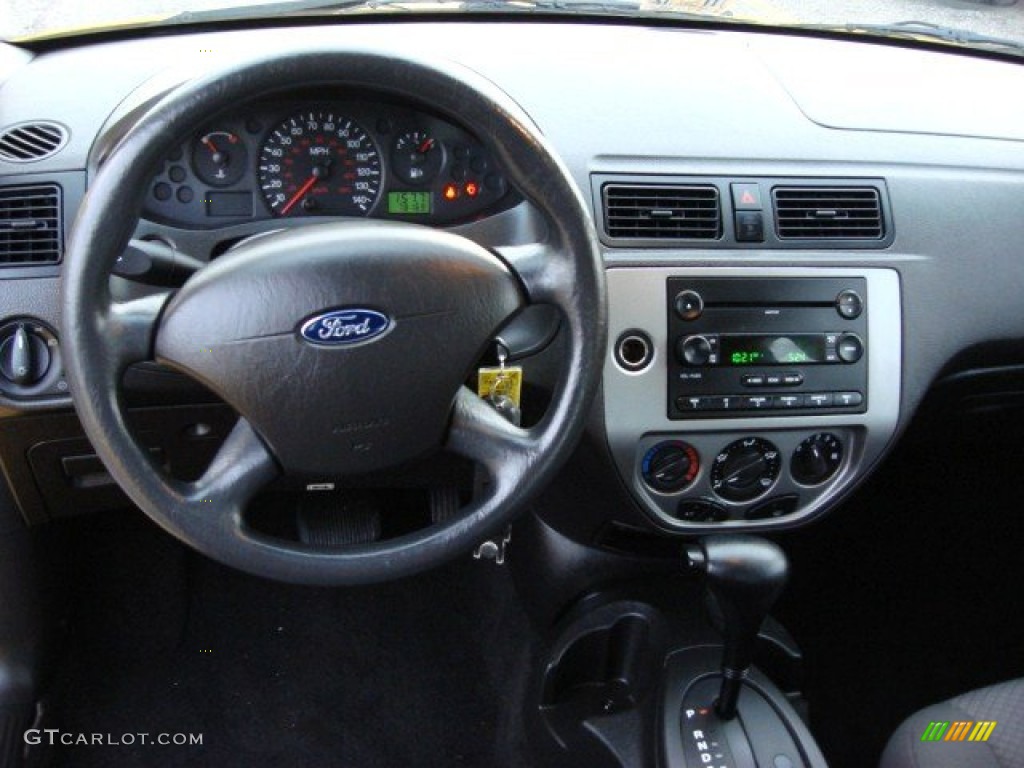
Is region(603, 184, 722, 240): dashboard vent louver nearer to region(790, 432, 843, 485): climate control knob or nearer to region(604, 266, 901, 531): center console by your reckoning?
region(604, 266, 901, 531): center console

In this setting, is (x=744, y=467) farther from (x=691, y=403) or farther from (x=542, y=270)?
(x=542, y=270)

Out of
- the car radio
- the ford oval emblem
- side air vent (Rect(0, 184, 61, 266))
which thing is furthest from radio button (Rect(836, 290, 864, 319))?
side air vent (Rect(0, 184, 61, 266))

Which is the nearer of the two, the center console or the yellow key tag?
the yellow key tag

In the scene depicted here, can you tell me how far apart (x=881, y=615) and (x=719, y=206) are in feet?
3.86

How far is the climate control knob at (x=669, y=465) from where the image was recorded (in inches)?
58.6

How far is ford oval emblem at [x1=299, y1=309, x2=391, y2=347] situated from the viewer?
1.01m

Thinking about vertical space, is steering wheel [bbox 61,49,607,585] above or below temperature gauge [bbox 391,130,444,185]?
below

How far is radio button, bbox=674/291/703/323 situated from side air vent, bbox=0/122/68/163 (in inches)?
34.2

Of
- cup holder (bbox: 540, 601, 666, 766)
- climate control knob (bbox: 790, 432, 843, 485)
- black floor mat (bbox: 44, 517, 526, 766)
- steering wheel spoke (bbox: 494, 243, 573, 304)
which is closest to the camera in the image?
steering wheel spoke (bbox: 494, 243, 573, 304)

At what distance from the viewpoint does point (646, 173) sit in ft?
4.73

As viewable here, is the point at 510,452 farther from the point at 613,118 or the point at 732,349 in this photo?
the point at 613,118

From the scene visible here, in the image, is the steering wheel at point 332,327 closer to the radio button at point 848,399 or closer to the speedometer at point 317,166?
the speedometer at point 317,166

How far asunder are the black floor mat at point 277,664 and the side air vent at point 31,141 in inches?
36.4

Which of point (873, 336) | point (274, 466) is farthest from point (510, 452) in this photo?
point (873, 336)
